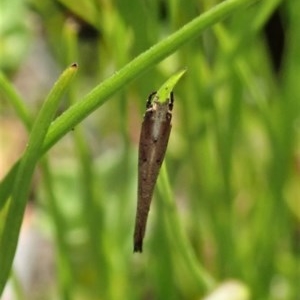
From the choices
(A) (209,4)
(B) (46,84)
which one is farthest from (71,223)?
(B) (46,84)

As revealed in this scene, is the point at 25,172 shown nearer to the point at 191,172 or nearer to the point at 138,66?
the point at 138,66

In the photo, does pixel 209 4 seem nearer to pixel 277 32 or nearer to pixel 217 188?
pixel 217 188

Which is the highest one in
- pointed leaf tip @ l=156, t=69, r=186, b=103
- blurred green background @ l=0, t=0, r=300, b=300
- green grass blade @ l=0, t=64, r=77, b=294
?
blurred green background @ l=0, t=0, r=300, b=300

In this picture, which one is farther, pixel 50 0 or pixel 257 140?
pixel 257 140

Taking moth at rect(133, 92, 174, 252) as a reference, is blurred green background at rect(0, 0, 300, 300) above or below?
above

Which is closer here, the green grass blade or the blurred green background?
the green grass blade

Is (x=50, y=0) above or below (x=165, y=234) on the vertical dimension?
above

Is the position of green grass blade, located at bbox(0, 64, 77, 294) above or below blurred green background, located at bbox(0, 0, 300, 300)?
below

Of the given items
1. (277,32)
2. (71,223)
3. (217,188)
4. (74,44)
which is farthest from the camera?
(277,32)
